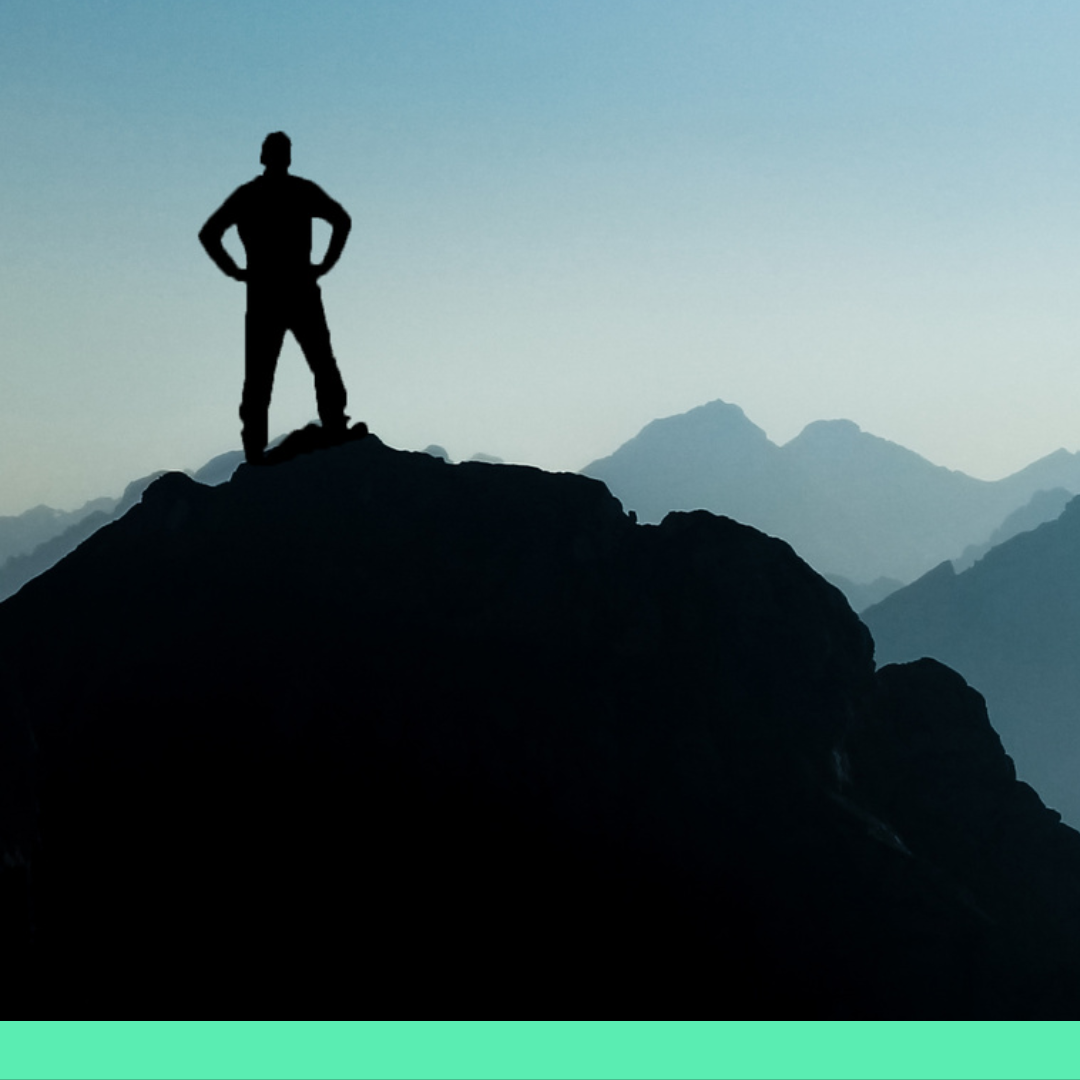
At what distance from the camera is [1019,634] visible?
139250 millimetres

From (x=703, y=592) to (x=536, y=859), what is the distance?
499 cm

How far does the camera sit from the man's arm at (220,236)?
11656 mm

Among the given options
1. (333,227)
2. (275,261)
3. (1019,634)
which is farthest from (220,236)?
(1019,634)

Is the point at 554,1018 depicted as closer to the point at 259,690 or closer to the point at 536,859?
the point at 536,859

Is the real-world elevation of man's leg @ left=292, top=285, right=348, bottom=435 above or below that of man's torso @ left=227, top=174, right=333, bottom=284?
below

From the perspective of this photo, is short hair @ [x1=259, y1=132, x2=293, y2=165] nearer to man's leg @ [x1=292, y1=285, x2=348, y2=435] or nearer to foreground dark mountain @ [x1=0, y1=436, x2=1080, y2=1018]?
man's leg @ [x1=292, y1=285, x2=348, y2=435]

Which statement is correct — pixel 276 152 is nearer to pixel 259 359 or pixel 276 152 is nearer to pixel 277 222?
pixel 277 222

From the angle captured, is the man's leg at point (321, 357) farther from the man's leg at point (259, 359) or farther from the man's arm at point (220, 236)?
the man's arm at point (220, 236)

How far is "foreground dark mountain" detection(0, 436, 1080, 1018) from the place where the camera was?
38.8 ft

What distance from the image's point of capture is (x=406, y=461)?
51.1 ft

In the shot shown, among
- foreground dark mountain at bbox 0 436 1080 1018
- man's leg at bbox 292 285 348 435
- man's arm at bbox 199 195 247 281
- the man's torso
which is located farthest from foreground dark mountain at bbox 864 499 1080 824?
man's arm at bbox 199 195 247 281

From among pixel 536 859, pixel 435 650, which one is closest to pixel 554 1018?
pixel 536 859

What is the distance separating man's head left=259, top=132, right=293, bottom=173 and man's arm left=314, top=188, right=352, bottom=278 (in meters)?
0.52

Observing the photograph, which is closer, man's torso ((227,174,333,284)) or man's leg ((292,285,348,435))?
man's torso ((227,174,333,284))
